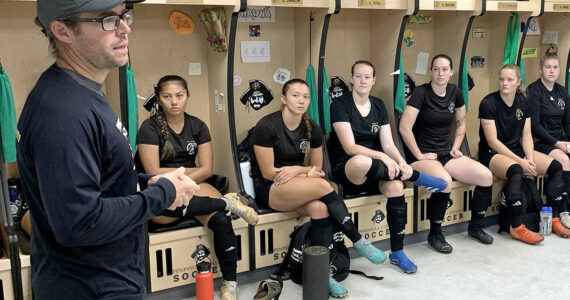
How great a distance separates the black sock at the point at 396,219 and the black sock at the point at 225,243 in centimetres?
101

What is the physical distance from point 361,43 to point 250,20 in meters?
0.87

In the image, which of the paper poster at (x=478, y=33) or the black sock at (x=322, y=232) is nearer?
the black sock at (x=322, y=232)

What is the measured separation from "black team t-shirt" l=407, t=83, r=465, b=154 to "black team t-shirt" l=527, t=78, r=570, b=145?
0.71 metres

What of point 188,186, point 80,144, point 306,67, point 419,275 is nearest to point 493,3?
point 306,67

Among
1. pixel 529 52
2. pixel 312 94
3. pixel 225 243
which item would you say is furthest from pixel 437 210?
pixel 529 52

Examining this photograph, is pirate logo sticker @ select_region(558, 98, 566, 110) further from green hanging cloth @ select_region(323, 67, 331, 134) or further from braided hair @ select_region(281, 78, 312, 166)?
braided hair @ select_region(281, 78, 312, 166)

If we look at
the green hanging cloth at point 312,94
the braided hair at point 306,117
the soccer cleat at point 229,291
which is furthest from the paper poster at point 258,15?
the soccer cleat at point 229,291

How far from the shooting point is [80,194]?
1046 mm

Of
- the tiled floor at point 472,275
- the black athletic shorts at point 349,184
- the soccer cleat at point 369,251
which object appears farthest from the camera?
the black athletic shorts at point 349,184

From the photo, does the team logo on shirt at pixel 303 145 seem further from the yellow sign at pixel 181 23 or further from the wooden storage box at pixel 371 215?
the yellow sign at pixel 181 23

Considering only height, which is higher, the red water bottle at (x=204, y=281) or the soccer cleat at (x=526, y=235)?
the red water bottle at (x=204, y=281)

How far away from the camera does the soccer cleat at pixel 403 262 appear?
3.18 m

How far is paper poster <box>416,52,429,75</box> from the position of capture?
162 inches

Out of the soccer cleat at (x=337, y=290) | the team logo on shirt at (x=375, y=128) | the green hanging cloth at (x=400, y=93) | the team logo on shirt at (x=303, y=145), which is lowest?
the soccer cleat at (x=337, y=290)
